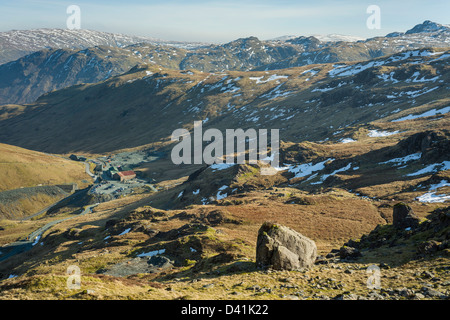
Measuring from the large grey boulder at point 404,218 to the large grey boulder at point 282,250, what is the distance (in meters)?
14.2

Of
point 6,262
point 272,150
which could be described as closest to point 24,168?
point 6,262

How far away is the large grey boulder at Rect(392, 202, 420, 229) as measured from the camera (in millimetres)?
35919

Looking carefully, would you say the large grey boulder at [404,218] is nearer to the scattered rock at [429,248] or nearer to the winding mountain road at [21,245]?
the scattered rock at [429,248]

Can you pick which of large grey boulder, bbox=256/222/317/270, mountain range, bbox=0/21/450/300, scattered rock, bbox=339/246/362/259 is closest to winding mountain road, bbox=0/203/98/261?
mountain range, bbox=0/21/450/300

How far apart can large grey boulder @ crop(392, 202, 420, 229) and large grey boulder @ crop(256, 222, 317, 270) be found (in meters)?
14.2

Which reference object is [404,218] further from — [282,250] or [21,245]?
[21,245]

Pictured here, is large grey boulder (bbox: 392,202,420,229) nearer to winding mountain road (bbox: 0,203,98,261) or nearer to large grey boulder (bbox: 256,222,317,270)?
large grey boulder (bbox: 256,222,317,270)

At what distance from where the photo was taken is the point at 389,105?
590 feet

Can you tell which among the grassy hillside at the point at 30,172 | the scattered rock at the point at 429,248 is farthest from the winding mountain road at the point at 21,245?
the scattered rock at the point at 429,248

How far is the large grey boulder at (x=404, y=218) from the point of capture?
1414 inches

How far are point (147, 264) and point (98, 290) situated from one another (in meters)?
20.5

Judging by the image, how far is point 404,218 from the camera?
36.5 m

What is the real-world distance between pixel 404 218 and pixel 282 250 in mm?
17786
